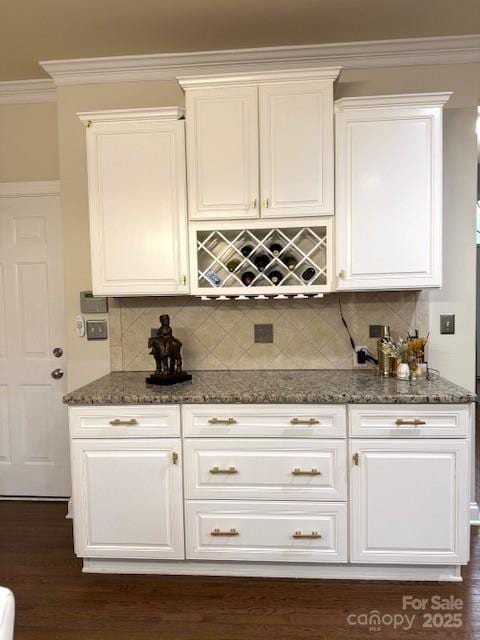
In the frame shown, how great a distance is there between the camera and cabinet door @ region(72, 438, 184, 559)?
231 centimetres

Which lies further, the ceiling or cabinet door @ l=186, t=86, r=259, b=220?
cabinet door @ l=186, t=86, r=259, b=220

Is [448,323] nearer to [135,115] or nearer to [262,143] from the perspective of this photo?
[262,143]

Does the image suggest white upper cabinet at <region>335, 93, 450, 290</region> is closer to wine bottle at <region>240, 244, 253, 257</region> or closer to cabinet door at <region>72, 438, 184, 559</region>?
wine bottle at <region>240, 244, 253, 257</region>

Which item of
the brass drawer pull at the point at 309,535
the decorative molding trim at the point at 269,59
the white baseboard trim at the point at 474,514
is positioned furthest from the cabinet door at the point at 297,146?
the white baseboard trim at the point at 474,514

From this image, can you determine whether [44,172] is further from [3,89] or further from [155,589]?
[155,589]

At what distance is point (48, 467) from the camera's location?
10.7 ft

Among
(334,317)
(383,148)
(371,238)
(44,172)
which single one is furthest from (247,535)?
(44,172)

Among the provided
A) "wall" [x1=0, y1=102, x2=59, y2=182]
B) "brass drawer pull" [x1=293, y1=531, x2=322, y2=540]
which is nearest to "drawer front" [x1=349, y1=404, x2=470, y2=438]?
"brass drawer pull" [x1=293, y1=531, x2=322, y2=540]

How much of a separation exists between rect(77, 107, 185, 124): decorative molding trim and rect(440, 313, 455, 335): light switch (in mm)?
1950

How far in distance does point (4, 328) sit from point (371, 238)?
2541 mm

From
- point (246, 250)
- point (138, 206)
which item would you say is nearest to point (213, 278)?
point (246, 250)

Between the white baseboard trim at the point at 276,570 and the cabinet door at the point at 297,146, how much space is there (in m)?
1.84

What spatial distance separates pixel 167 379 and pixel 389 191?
5.16ft

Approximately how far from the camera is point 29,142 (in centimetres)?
311
